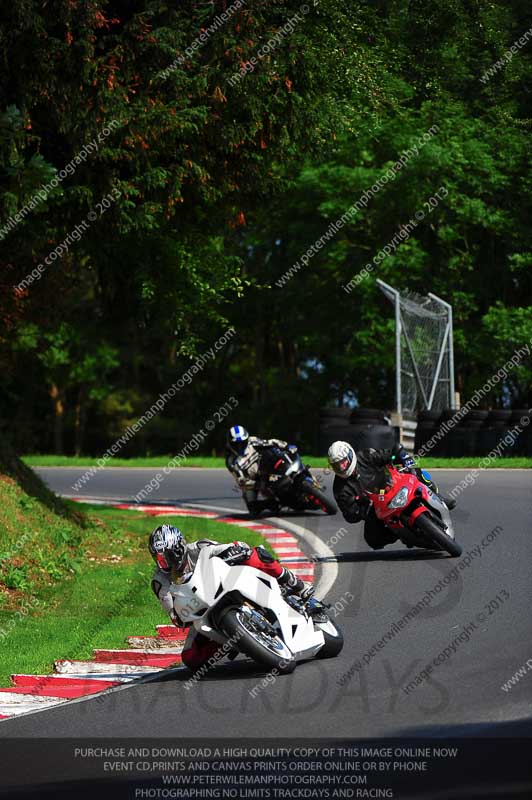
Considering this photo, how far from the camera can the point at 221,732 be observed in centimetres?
733

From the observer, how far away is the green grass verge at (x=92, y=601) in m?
11.1

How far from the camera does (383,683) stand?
842 centimetres

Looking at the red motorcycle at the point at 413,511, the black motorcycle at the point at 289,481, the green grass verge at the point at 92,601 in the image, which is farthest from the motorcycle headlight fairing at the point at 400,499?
the black motorcycle at the point at 289,481

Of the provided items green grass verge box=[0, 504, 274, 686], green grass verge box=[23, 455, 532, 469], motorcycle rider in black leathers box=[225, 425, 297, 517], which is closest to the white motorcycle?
green grass verge box=[0, 504, 274, 686]

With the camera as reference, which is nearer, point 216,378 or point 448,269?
point 448,269

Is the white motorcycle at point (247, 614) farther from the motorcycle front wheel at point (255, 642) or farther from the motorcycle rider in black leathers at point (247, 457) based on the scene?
the motorcycle rider in black leathers at point (247, 457)

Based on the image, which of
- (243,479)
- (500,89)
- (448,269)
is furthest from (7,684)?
(448,269)

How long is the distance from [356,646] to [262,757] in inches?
135

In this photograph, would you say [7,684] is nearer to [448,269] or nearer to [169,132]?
[169,132]

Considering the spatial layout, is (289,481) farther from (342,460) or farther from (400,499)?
(400,499)

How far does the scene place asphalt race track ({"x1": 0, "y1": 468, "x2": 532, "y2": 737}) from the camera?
7336 millimetres

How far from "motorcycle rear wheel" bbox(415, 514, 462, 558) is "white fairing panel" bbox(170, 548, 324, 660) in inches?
188

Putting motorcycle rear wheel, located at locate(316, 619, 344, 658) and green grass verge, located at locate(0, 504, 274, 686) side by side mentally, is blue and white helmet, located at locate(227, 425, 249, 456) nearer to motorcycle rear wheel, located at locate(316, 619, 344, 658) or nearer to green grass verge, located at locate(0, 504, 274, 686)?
green grass verge, located at locate(0, 504, 274, 686)

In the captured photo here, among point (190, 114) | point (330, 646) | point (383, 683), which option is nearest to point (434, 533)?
point (330, 646)
